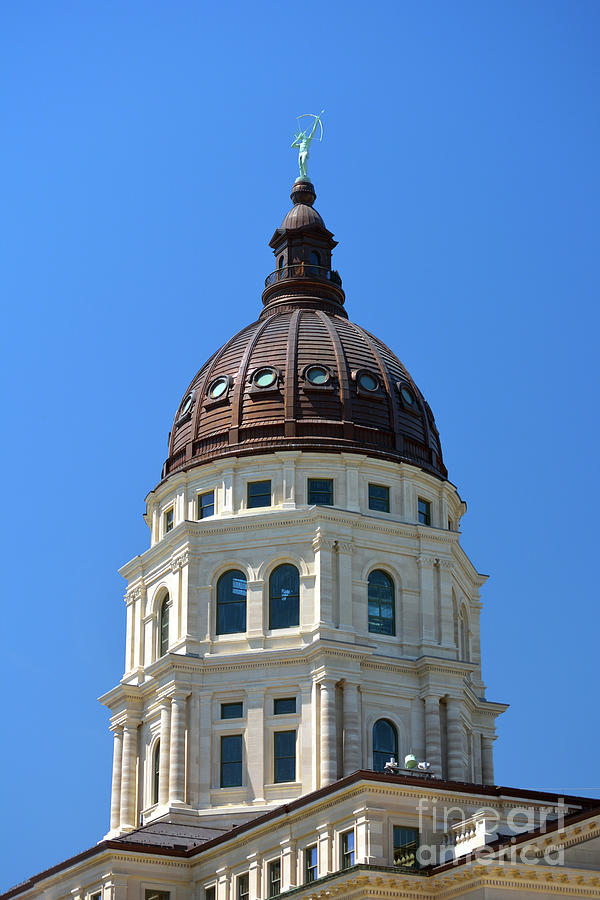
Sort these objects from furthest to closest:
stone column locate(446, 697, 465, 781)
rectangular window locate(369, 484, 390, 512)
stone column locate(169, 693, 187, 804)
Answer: rectangular window locate(369, 484, 390, 512) < stone column locate(446, 697, 465, 781) < stone column locate(169, 693, 187, 804)

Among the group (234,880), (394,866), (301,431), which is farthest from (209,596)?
(394,866)

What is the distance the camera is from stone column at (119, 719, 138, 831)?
275ft

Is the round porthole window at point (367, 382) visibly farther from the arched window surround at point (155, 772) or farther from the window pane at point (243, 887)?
the window pane at point (243, 887)

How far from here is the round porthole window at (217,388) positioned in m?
90.6

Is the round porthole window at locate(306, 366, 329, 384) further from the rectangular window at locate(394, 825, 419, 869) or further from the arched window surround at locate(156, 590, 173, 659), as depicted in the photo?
the rectangular window at locate(394, 825, 419, 869)

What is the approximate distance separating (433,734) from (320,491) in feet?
43.7

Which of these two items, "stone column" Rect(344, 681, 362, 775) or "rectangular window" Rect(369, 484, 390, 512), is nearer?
"stone column" Rect(344, 681, 362, 775)

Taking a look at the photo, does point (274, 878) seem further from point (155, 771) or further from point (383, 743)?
point (155, 771)

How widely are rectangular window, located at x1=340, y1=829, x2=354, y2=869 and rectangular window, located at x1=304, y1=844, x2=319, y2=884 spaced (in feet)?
5.51

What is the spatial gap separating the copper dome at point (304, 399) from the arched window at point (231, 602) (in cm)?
658

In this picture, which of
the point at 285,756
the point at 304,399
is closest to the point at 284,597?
the point at 285,756

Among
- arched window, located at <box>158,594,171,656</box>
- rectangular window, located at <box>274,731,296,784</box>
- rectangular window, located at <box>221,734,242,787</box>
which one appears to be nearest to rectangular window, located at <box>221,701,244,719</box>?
rectangular window, located at <box>221,734,242,787</box>

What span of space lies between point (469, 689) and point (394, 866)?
24942 mm

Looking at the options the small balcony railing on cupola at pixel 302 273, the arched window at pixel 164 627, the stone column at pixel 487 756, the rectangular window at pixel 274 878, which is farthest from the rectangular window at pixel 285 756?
the small balcony railing on cupola at pixel 302 273
